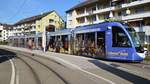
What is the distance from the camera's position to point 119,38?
22422mm

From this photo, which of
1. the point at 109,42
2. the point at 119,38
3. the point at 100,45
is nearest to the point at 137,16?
the point at 100,45

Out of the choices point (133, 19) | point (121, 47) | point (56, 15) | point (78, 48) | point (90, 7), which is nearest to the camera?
point (121, 47)

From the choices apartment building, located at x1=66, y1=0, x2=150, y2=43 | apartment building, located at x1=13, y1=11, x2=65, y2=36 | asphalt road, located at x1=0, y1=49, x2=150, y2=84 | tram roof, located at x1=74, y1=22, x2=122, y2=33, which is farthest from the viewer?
apartment building, located at x1=13, y1=11, x2=65, y2=36

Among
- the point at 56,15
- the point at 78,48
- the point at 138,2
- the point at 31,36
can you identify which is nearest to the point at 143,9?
the point at 138,2

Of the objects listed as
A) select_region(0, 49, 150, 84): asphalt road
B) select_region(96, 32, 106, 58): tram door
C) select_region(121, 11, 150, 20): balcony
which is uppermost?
select_region(121, 11, 150, 20): balcony

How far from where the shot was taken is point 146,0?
52406 millimetres

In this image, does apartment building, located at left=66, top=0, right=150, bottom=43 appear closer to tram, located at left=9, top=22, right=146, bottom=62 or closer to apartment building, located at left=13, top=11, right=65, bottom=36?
tram, located at left=9, top=22, right=146, bottom=62

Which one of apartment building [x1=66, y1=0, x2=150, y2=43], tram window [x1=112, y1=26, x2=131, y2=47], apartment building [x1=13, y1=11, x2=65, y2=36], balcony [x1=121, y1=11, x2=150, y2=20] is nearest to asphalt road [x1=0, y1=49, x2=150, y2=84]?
tram window [x1=112, y1=26, x2=131, y2=47]

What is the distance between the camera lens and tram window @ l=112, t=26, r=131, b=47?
71.7ft

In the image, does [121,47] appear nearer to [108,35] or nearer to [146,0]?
[108,35]

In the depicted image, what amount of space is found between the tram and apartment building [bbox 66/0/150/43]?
14.9m

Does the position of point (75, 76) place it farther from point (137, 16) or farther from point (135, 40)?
point (137, 16)

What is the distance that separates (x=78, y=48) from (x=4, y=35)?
151218mm

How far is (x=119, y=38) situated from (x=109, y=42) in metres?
0.97
